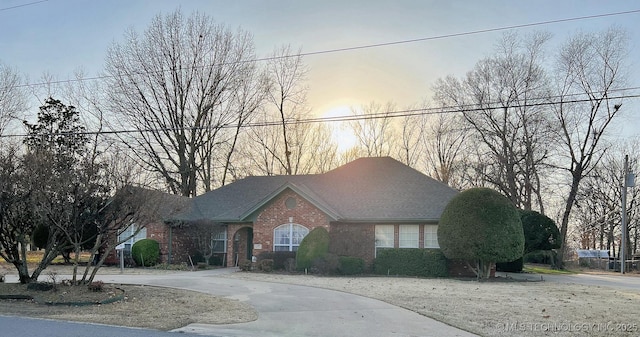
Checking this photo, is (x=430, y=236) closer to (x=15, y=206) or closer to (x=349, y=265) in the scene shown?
(x=349, y=265)

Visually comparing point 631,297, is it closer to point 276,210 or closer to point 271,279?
point 271,279

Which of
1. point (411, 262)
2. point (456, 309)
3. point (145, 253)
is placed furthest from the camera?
point (145, 253)

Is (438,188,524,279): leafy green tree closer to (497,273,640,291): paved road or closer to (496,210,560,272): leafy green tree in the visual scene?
(497,273,640,291): paved road

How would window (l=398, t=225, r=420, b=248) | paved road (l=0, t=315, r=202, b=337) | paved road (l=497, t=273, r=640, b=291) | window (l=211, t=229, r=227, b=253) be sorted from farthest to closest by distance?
window (l=211, t=229, r=227, b=253), window (l=398, t=225, r=420, b=248), paved road (l=497, t=273, r=640, b=291), paved road (l=0, t=315, r=202, b=337)

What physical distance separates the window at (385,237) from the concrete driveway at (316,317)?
31.1 ft

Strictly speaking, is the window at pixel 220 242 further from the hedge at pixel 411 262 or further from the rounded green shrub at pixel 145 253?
the hedge at pixel 411 262

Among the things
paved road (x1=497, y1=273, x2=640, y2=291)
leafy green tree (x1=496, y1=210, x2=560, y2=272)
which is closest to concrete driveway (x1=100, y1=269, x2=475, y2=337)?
paved road (x1=497, y1=273, x2=640, y2=291)

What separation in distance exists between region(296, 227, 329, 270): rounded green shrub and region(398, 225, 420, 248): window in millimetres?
3839

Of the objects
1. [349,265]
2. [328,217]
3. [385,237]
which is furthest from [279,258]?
Result: [385,237]

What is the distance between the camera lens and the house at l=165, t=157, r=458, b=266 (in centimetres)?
2616

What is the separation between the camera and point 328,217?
26.0m

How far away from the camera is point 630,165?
159 feet

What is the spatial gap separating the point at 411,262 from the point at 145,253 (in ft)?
42.7

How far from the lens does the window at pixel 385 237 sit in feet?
87.2
